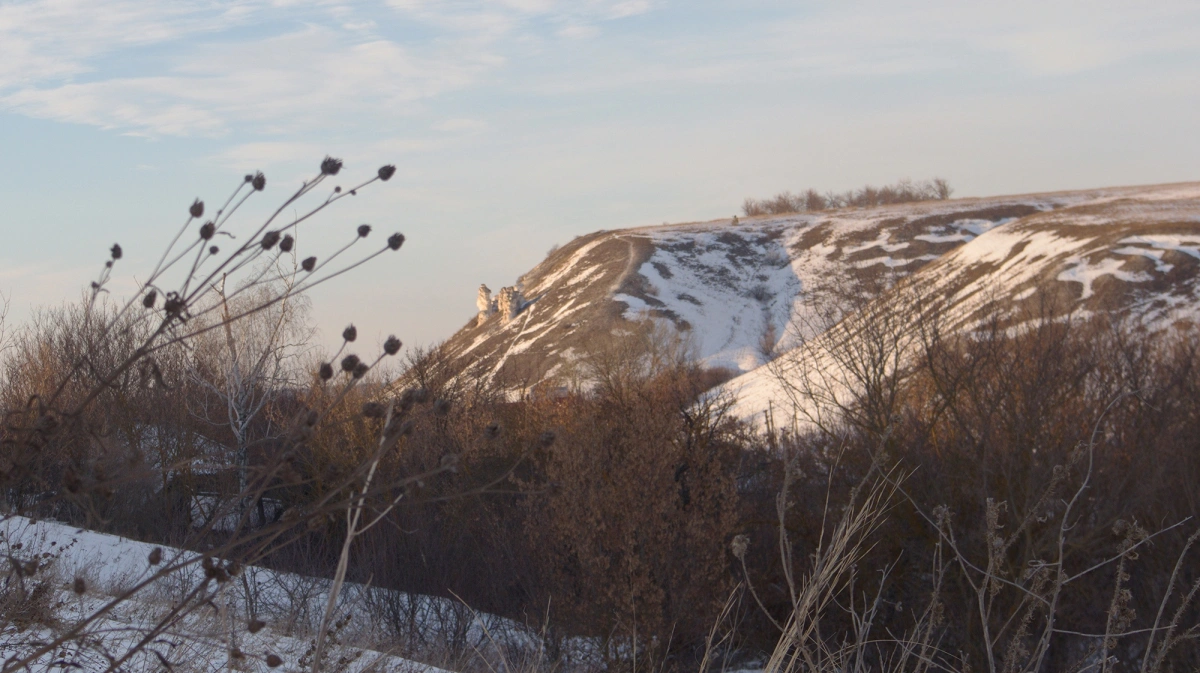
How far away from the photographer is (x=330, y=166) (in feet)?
6.29

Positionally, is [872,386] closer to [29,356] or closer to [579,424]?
[579,424]

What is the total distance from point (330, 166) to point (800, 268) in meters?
78.3

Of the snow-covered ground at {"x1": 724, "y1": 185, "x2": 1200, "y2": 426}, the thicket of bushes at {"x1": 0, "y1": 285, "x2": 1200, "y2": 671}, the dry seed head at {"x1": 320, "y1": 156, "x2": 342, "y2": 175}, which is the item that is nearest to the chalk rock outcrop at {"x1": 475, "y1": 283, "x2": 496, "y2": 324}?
the snow-covered ground at {"x1": 724, "y1": 185, "x2": 1200, "y2": 426}

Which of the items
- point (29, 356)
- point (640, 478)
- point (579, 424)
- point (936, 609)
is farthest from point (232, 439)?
point (936, 609)

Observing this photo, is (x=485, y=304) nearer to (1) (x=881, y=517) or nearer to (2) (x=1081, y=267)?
(2) (x=1081, y=267)

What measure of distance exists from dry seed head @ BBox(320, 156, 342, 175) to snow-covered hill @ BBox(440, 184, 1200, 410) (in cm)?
4320

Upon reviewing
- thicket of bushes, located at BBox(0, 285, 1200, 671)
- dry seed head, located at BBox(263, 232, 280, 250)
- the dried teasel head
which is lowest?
thicket of bushes, located at BBox(0, 285, 1200, 671)

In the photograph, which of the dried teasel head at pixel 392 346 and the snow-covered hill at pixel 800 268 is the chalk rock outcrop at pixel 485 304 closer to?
the snow-covered hill at pixel 800 268

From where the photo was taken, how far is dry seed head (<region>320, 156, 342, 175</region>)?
191 cm

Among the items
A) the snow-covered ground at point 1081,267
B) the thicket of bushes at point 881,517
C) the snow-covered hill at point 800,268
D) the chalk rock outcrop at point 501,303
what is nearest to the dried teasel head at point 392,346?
the thicket of bushes at point 881,517

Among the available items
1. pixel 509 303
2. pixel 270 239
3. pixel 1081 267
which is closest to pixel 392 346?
pixel 270 239

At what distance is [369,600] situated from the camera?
17547 mm

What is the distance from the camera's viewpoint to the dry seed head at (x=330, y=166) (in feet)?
6.26

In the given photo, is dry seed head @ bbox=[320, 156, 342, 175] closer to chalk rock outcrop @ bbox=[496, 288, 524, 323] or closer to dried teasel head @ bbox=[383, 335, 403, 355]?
dried teasel head @ bbox=[383, 335, 403, 355]
